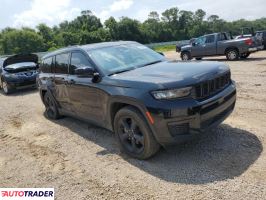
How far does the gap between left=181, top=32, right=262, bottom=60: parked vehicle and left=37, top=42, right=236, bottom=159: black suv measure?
39.8 ft

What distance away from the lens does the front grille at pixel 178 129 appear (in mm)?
4336

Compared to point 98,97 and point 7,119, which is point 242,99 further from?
point 7,119

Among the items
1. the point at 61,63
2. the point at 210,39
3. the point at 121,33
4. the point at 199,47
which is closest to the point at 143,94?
the point at 61,63

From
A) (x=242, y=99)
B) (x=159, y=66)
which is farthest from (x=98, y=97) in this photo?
(x=242, y=99)

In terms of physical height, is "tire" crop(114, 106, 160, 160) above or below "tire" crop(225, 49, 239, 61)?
below

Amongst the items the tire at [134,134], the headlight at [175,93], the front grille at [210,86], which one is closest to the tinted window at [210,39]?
the front grille at [210,86]

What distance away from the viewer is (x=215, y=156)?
15.6 feet

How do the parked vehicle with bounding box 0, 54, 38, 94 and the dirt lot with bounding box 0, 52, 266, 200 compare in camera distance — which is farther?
the parked vehicle with bounding box 0, 54, 38, 94

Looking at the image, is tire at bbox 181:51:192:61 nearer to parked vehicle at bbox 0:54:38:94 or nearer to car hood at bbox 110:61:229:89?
parked vehicle at bbox 0:54:38:94

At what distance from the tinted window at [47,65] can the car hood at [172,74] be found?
112 inches

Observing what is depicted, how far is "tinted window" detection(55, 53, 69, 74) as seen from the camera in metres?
6.66

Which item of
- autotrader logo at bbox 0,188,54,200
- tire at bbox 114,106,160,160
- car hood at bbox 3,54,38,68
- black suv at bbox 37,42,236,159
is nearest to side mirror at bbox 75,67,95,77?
black suv at bbox 37,42,236,159

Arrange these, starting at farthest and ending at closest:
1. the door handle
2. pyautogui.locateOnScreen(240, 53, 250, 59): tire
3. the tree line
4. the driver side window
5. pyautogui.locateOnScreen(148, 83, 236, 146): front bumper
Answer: the tree line < the driver side window < pyautogui.locateOnScreen(240, 53, 250, 59): tire < the door handle < pyautogui.locateOnScreen(148, 83, 236, 146): front bumper

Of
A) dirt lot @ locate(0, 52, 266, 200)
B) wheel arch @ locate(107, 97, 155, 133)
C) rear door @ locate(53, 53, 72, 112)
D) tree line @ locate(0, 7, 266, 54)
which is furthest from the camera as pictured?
tree line @ locate(0, 7, 266, 54)
